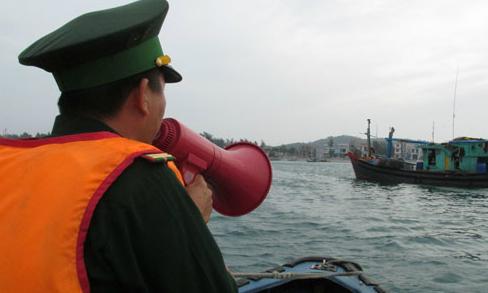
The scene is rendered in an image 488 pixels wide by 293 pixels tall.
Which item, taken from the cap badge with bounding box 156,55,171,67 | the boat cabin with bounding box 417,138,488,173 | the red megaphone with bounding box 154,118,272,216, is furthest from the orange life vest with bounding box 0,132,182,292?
the boat cabin with bounding box 417,138,488,173

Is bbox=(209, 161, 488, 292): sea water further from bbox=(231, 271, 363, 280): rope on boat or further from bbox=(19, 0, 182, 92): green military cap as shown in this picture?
bbox=(19, 0, 182, 92): green military cap

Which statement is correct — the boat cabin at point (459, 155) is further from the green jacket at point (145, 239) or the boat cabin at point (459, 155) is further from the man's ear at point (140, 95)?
the green jacket at point (145, 239)

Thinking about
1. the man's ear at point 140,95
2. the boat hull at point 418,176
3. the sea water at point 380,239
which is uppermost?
the man's ear at point 140,95

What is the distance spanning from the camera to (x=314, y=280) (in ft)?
16.1

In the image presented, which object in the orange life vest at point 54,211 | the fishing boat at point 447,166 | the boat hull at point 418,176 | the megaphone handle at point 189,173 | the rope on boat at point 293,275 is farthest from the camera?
the fishing boat at point 447,166

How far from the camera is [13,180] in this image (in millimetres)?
1020

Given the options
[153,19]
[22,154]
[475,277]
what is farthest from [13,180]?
[475,277]

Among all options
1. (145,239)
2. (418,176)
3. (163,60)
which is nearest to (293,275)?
(163,60)

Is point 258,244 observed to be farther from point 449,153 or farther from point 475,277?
point 449,153

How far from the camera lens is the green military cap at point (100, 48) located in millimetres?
1091

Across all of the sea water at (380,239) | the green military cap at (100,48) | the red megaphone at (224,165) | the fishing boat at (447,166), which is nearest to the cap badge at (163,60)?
the green military cap at (100,48)

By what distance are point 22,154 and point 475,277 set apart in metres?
9.17

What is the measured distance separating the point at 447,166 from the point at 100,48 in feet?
111

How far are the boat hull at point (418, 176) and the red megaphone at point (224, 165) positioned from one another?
98.2 ft
